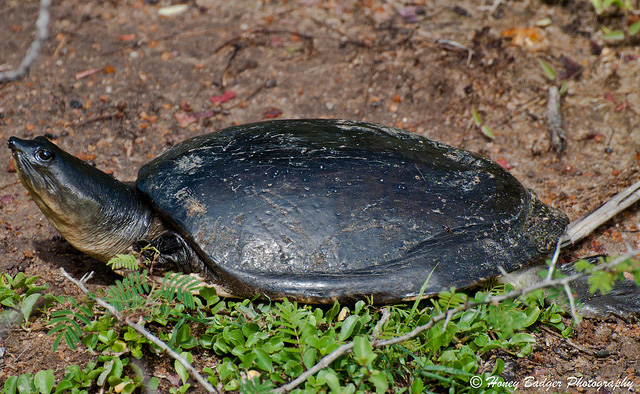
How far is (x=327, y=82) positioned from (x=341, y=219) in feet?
7.91

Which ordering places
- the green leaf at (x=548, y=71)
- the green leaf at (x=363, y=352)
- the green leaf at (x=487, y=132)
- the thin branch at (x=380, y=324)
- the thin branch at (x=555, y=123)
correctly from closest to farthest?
the green leaf at (x=363, y=352)
the thin branch at (x=380, y=324)
the thin branch at (x=555, y=123)
the green leaf at (x=487, y=132)
the green leaf at (x=548, y=71)

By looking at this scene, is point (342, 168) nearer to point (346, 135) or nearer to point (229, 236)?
point (346, 135)

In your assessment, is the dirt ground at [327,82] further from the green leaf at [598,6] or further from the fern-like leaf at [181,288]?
the fern-like leaf at [181,288]

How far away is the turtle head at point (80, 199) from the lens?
2.51 m

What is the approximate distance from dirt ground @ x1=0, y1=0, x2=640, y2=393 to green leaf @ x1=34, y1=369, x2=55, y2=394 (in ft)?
3.11

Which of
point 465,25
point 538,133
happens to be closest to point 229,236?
point 538,133

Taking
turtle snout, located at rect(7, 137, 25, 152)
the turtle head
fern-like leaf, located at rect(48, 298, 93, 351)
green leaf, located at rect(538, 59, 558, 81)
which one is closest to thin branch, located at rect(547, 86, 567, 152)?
green leaf, located at rect(538, 59, 558, 81)

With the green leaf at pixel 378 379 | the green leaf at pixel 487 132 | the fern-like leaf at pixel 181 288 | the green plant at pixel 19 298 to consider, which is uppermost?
the green leaf at pixel 487 132

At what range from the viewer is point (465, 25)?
190 inches

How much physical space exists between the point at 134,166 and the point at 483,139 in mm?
2846

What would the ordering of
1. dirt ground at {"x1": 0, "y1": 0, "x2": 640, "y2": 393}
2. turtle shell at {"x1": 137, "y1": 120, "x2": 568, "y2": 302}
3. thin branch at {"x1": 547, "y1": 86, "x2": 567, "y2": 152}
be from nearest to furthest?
turtle shell at {"x1": 137, "y1": 120, "x2": 568, "y2": 302}, dirt ground at {"x1": 0, "y1": 0, "x2": 640, "y2": 393}, thin branch at {"x1": 547, "y1": 86, "x2": 567, "y2": 152}

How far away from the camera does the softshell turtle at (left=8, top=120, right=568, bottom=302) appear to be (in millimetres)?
2426

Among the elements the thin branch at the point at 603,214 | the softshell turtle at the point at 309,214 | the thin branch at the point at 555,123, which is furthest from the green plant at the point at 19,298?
the thin branch at the point at 555,123

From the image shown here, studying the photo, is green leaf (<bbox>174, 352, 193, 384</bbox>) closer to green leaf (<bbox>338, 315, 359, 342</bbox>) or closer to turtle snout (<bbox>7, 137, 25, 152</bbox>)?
green leaf (<bbox>338, 315, 359, 342</bbox>)
